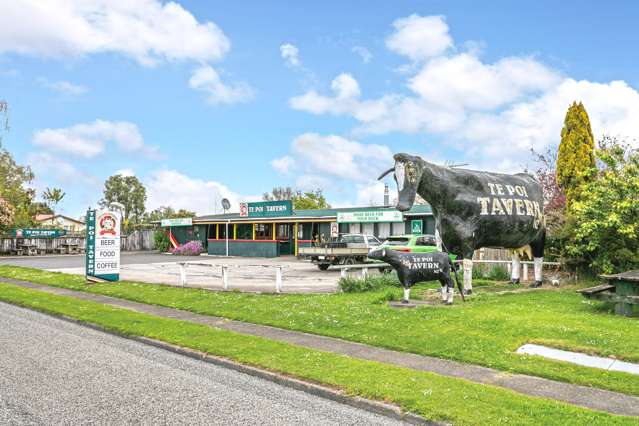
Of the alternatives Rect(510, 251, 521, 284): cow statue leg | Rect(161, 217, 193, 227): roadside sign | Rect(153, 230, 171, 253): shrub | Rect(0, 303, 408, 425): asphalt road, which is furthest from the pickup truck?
Rect(153, 230, 171, 253): shrub

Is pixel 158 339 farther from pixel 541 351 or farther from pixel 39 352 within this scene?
pixel 541 351

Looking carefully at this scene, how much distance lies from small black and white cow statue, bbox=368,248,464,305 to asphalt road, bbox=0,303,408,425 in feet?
16.9

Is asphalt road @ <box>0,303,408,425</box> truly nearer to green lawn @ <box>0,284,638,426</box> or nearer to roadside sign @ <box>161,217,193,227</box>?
green lawn @ <box>0,284,638,426</box>

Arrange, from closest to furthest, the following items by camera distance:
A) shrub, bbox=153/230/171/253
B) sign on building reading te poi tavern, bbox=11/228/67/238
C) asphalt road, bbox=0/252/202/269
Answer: asphalt road, bbox=0/252/202/269 → sign on building reading te poi tavern, bbox=11/228/67/238 → shrub, bbox=153/230/171/253

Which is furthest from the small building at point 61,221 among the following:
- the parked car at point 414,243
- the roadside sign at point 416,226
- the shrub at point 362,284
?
the shrub at point 362,284

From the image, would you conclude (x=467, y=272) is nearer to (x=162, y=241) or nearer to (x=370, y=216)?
(x=370, y=216)

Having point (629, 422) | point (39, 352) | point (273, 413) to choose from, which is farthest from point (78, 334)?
point (629, 422)

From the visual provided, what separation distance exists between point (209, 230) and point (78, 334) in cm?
3676

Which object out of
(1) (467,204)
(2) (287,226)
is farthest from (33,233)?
(1) (467,204)

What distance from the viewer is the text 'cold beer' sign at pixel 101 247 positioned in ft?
62.7

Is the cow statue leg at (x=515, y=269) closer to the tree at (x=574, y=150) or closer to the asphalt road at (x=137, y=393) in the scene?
the tree at (x=574, y=150)

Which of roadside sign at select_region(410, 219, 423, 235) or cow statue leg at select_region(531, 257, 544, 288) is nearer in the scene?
cow statue leg at select_region(531, 257, 544, 288)

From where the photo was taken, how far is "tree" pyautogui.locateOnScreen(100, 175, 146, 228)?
292 ft

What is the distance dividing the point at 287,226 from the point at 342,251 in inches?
677
